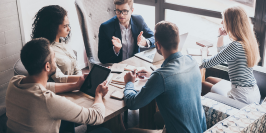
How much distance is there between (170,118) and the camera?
1.47m

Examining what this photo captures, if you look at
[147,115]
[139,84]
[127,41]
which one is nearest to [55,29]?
[139,84]

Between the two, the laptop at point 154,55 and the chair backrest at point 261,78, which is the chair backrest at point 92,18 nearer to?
the laptop at point 154,55

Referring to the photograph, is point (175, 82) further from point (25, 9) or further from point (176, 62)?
point (25, 9)

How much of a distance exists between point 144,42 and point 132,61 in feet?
1.06

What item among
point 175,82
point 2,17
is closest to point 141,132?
point 175,82

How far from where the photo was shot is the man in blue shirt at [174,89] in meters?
1.41

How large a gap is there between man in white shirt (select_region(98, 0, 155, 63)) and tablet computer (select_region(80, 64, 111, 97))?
679 mm

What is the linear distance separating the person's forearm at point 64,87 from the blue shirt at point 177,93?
0.54 metres

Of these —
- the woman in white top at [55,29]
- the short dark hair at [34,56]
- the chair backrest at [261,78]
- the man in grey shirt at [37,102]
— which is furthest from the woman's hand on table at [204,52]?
the short dark hair at [34,56]

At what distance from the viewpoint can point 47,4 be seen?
11.2ft

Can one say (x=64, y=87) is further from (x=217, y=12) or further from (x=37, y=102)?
(x=217, y=12)

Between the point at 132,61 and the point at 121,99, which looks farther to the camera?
the point at 132,61

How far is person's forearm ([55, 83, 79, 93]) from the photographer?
179 centimetres

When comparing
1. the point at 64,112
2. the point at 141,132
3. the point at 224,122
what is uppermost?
the point at 64,112
